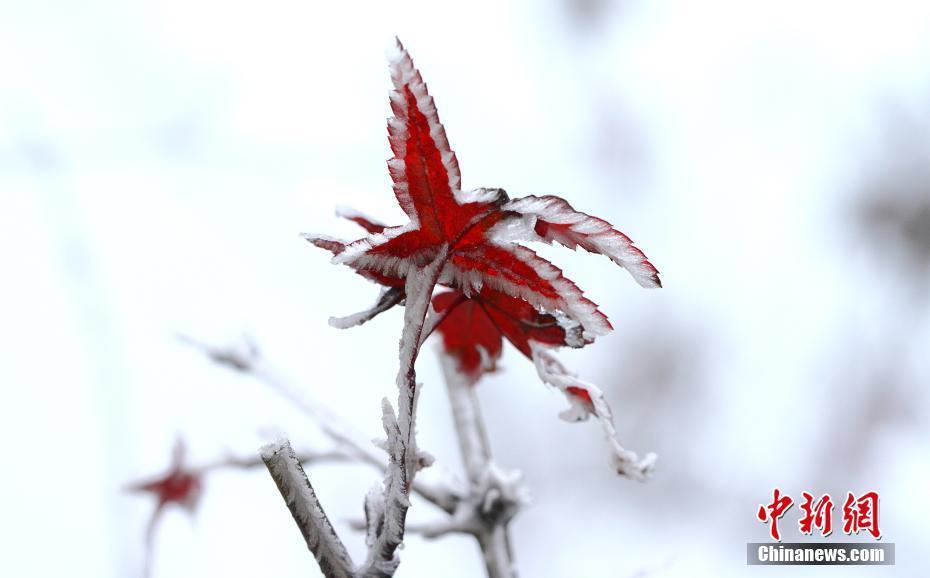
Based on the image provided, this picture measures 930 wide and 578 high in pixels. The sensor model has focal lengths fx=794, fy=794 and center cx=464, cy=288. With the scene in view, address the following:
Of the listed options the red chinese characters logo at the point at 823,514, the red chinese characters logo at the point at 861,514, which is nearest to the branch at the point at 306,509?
the red chinese characters logo at the point at 823,514

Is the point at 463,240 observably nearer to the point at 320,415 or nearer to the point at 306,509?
the point at 306,509

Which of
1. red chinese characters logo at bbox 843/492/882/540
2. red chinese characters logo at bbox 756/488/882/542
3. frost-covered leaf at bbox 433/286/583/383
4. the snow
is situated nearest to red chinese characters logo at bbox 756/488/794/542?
red chinese characters logo at bbox 756/488/882/542

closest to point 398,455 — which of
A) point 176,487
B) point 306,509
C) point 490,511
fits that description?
point 306,509

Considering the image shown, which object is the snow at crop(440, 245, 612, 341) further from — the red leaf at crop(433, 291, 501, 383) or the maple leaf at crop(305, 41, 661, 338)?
the red leaf at crop(433, 291, 501, 383)

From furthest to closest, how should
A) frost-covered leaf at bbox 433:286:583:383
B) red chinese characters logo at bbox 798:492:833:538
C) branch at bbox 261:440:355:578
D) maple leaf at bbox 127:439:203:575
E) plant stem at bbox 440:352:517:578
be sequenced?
1. red chinese characters logo at bbox 798:492:833:538
2. maple leaf at bbox 127:439:203:575
3. plant stem at bbox 440:352:517:578
4. frost-covered leaf at bbox 433:286:583:383
5. branch at bbox 261:440:355:578

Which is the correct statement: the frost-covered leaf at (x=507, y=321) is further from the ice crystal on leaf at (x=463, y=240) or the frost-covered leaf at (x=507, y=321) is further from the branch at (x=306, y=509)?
the branch at (x=306, y=509)

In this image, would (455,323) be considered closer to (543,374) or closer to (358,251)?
(543,374)
